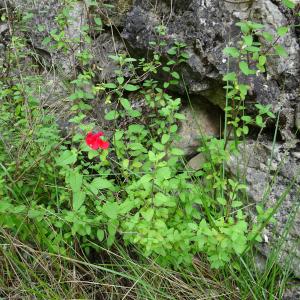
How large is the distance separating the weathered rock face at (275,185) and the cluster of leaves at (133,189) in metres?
0.11

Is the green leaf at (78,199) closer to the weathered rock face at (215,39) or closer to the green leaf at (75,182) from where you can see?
the green leaf at (75,182)

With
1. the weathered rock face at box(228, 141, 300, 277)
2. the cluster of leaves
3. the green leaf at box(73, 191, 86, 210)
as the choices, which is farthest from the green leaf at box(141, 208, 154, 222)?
the weathered rock face at box(228, 141, 300, 277)

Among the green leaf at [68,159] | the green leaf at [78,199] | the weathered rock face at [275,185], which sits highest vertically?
the green leaf at [68,159]

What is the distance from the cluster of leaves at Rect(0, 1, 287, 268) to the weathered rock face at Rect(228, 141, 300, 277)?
113mm

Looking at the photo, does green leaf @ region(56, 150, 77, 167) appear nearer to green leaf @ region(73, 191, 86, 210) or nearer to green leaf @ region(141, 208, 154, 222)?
green leaf @ region(73, 191, 86, 210)

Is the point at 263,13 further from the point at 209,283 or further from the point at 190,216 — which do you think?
the point at 209,283

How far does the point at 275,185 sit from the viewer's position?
80.0 inches

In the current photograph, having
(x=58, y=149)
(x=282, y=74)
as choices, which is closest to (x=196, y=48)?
(x=282, y=74)

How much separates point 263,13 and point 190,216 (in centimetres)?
124

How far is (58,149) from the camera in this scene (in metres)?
2.09

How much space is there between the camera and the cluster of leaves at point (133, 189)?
1521 millimetres

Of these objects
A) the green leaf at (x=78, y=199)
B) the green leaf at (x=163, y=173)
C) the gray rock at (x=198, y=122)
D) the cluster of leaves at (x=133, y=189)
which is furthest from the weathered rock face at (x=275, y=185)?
the green leaf at (x=78, y=199)

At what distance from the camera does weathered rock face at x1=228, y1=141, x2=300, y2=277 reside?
1881mm

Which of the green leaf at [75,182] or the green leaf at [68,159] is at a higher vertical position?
the green leaf at [68,159]
